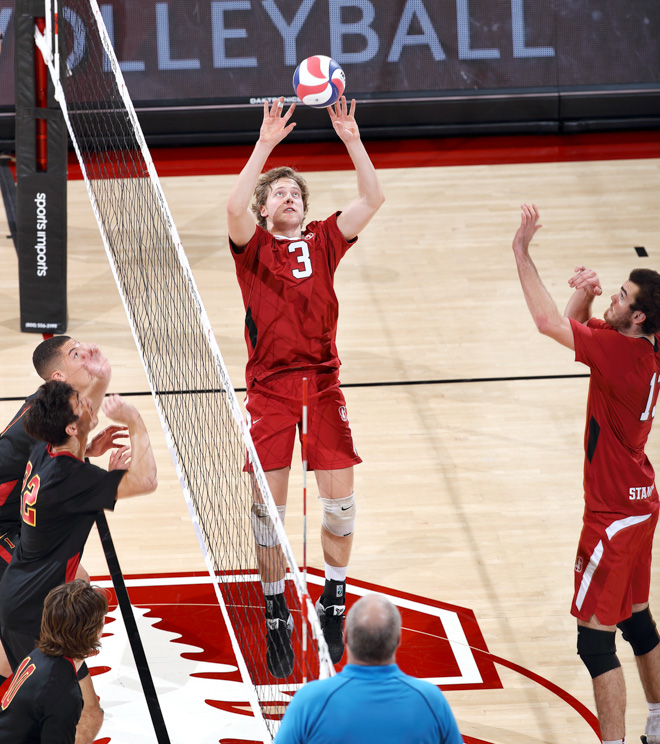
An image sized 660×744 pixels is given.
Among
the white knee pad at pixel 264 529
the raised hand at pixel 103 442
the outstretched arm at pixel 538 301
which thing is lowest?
the white knee pad at pixel 264 529

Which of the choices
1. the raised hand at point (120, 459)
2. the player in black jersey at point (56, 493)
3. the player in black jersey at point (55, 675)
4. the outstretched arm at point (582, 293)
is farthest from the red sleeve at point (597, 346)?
the player in black jersey at point (55, 675)

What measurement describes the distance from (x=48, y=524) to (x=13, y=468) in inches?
Answer: 24.5

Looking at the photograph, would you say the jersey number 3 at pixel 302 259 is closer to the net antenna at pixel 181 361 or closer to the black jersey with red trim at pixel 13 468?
the net antenna at pixel 181 361

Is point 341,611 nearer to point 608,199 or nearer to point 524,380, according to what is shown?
point 524,380

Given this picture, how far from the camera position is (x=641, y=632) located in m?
5.72

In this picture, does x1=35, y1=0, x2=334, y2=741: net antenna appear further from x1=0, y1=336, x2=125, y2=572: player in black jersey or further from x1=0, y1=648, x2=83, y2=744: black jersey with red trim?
x1=0, y1=648, x2=83, y2=744: black jersey with red trim

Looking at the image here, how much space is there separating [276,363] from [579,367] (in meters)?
4.08

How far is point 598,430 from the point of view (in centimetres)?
561

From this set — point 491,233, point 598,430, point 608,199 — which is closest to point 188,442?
point 598,430

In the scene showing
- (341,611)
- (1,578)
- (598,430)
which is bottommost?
(341,611)

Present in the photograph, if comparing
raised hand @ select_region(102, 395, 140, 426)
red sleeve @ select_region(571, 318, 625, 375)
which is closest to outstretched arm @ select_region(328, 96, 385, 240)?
red sleeve @ select_region(571, 318, 625, 375)

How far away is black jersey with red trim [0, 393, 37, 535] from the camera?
220 inches

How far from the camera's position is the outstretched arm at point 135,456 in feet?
16.9

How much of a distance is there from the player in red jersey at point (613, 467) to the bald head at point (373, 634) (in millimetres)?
2141
